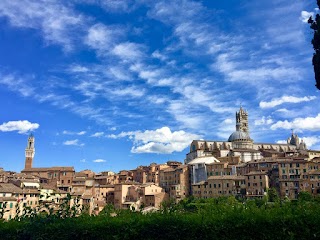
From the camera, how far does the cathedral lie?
97.2 m

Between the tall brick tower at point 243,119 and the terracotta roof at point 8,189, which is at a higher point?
the tall brick tower at point 243,119

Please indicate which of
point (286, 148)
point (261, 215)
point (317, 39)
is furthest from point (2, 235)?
point (286, 148)

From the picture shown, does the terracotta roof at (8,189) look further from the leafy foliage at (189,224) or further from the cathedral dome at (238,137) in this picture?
the cathedral dome at (238,137)

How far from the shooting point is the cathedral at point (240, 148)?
A: 9725cm

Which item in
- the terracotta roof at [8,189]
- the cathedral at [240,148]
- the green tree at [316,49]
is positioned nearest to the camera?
the green tree at [316,49]

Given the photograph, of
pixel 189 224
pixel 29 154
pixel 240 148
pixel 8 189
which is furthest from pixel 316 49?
pixel 29 154

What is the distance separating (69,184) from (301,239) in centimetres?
7916

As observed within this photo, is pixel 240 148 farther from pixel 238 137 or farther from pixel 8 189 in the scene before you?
pixel 8 189

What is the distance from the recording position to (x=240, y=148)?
10556cm

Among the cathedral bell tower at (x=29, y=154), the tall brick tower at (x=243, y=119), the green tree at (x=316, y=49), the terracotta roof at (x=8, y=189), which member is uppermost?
the tall brick tower at (x=243, y=119)

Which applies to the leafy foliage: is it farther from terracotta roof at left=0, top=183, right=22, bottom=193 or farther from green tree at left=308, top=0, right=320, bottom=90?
terracotta roof at left=0, top=183, right=22, bottom=193

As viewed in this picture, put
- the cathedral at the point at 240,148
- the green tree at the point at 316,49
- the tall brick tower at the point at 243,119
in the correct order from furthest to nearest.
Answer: the tall brick tower at the point at 243,119, the cathedral at the point at 240,148, the green tree at the point at 316,49

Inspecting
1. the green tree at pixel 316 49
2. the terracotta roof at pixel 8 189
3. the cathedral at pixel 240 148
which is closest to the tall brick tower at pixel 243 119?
the cathedral at pixel 240 148

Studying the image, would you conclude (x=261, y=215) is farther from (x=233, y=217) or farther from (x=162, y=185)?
(x=162, y=185)
